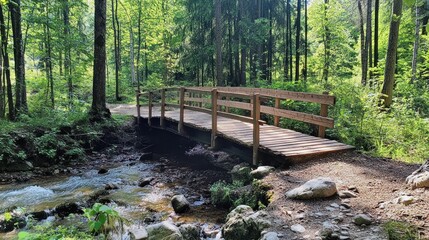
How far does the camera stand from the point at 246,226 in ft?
14.2

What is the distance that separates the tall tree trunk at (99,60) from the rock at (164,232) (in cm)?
865

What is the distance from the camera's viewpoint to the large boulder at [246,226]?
13.8 ft

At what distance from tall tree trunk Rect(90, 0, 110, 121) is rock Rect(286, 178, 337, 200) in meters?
9.60

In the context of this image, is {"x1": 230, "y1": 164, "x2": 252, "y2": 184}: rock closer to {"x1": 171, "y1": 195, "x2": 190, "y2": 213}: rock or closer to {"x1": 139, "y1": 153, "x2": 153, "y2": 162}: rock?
{"x1": 171, "y1": 195, "x2": 190, "y2": 213}: rock

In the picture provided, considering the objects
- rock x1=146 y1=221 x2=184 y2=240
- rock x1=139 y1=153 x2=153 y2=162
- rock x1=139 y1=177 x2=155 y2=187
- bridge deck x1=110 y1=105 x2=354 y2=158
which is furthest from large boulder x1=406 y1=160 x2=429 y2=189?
rock x1=139 y1=153 x2=153 y2=162

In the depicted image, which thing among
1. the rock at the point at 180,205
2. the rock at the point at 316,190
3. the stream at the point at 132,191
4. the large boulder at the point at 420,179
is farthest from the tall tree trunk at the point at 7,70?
the large boulder at the point at 420,179

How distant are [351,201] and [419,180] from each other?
0.98 metres

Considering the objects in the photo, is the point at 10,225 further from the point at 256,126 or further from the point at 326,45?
the point at 326,45

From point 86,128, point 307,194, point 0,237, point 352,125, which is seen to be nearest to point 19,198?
point 0,237

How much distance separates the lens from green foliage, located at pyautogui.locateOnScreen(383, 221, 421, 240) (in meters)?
3.35

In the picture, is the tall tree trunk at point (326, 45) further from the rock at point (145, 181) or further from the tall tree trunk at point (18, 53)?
the tall tree trunk at point (18, 53)

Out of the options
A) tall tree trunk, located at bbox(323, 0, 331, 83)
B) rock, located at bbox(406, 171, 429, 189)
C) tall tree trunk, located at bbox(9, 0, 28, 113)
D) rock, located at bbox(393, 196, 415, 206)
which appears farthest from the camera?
tall tree trunk, located at bbox(323, 0, 331, 83)

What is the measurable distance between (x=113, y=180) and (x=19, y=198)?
222 cm

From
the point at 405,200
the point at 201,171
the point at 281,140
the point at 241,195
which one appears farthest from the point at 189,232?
the point at 201,171
